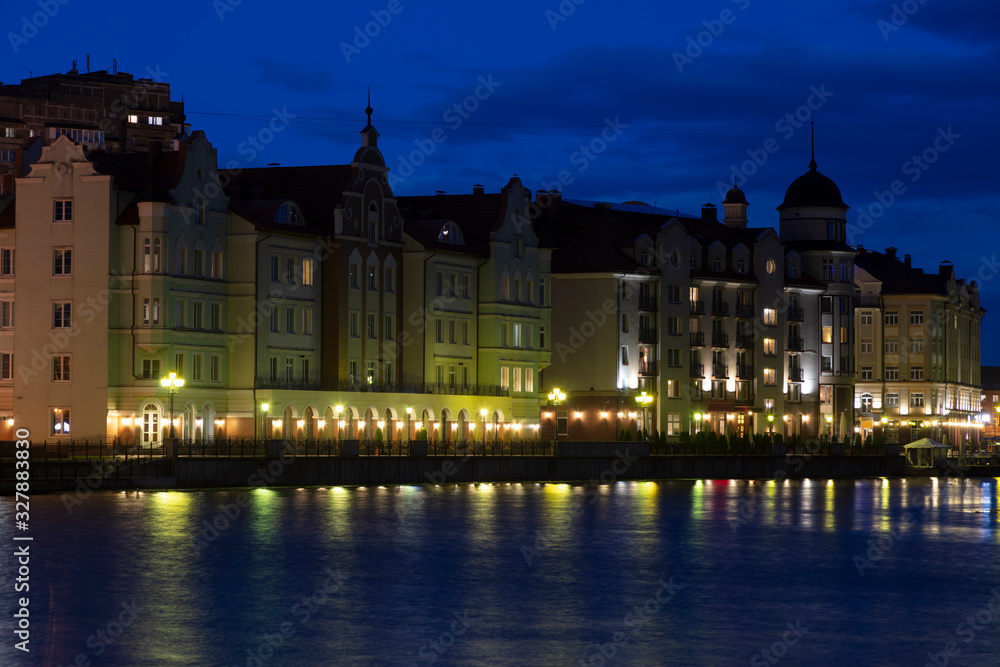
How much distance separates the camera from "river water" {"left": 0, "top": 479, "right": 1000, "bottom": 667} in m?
38.2

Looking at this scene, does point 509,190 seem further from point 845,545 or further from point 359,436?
point 845,545

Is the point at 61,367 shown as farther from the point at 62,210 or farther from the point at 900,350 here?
the point at 900,350

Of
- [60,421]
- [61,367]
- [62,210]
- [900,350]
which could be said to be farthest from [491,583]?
[900,350]

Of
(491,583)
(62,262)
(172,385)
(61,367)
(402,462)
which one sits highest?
(62,262)

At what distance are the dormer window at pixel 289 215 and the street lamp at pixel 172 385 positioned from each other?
500 inches

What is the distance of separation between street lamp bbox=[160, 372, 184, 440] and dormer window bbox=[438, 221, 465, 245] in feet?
80.6

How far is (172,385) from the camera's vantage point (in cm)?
9275

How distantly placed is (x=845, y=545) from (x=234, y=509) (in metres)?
24.7

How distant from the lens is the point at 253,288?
103562 mm

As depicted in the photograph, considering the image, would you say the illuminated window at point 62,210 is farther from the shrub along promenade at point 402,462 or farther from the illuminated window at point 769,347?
the illuminated window at point 769,347

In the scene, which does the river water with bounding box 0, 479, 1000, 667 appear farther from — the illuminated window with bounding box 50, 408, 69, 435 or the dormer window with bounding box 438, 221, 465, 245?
the dormer window with bounding box 438, 221, 465, 245

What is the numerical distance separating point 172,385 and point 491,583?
149 ft

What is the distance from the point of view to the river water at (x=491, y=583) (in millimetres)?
38188

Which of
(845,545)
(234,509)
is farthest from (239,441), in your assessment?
(845,545)
